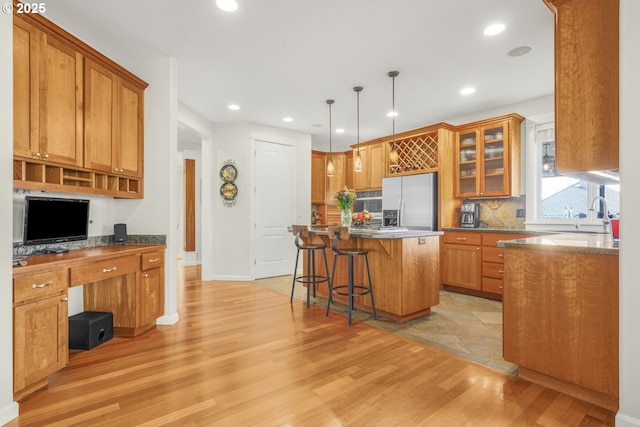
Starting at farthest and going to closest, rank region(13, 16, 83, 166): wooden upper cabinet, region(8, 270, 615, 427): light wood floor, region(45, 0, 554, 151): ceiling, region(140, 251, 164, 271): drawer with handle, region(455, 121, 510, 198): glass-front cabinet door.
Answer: region(455, 121, 510, 198): glass-front cabinet door, region(140, 251, 164, 271): drawer with handle, region(45, 0, 554, 151): ceiling, region(13, 16, 83, 166): wooden upper cabinet, region(8, 270, 615, 427): light wood floor

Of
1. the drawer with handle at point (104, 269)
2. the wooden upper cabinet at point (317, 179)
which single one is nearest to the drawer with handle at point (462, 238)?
the wooden upper cabinet at point (317, 179)

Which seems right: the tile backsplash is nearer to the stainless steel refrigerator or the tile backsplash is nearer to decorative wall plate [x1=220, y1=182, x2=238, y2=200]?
the stainless steel refrigerator

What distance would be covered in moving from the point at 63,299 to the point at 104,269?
39 centimetres

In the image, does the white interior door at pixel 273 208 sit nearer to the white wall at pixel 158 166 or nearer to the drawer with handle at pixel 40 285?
the white wall at pixel 158 166

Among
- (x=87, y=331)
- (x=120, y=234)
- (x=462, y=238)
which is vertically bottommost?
(x=87, y=331)

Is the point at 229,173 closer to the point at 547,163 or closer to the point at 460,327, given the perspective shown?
the point at 460,327

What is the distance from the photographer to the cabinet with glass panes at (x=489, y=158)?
457 centimetres

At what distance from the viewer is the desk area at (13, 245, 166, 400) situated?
1942 millimetres

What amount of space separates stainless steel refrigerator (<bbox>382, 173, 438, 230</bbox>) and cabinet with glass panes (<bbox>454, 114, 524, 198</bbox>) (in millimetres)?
472

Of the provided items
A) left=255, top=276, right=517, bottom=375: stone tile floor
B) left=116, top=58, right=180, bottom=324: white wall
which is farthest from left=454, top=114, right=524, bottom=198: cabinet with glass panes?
left=116, top=58, right=180, bottom=324: white wall

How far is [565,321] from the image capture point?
6.54 ft

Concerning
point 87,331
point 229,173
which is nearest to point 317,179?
point 229,173

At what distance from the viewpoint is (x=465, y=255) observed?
15.3 feet

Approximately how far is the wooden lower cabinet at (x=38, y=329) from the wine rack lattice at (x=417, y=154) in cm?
481
